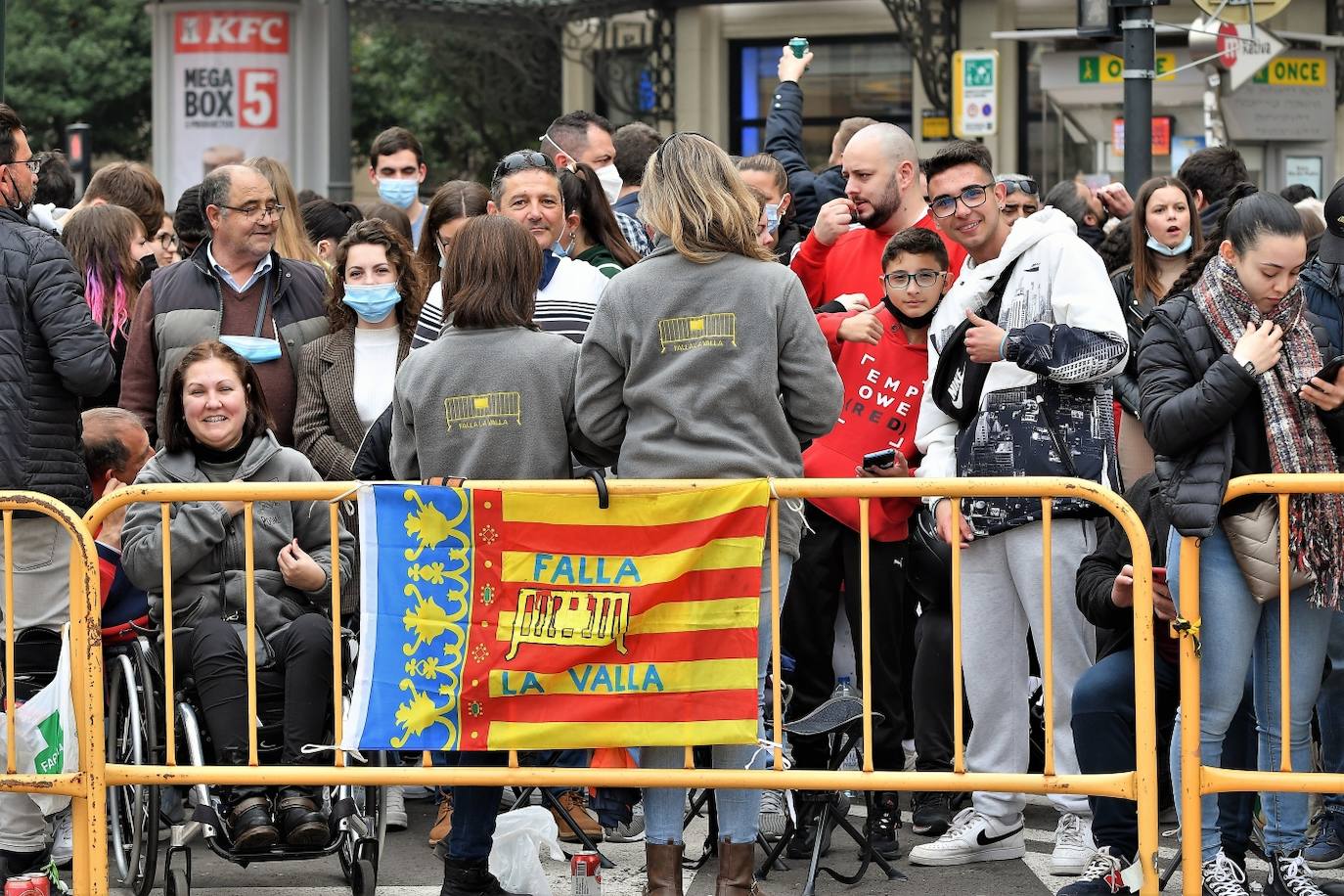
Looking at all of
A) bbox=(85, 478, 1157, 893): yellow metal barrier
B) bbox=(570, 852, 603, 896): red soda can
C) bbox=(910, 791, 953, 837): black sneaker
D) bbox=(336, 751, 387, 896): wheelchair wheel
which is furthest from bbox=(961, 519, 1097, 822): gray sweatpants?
bbox=(336, 751, 387, 896): wheelchair wheel

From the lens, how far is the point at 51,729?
17.8 feet

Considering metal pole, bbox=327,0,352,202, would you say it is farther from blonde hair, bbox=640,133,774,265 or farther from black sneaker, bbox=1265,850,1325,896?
black sneaker, bbox=1265,850,1325,896

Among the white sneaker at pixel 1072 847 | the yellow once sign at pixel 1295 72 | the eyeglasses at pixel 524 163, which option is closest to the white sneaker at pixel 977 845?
the white sneaker at pixel 1072 847

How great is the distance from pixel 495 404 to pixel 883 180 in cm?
205

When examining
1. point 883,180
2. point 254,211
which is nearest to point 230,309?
point 254,211

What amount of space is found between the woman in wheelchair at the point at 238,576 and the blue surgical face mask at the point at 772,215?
2.21m

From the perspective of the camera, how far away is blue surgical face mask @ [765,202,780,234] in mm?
7469

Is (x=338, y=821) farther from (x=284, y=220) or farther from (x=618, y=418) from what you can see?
(x=284, y=220)

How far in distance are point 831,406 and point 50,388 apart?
2.75 metres

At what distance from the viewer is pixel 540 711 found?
17.5 ft

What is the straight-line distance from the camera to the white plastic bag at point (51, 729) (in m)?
5.35

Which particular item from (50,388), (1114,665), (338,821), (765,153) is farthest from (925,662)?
(50,388)

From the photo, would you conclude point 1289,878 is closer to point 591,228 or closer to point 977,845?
point 977,845

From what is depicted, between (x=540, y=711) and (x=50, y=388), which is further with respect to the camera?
(x=50, y=388)
